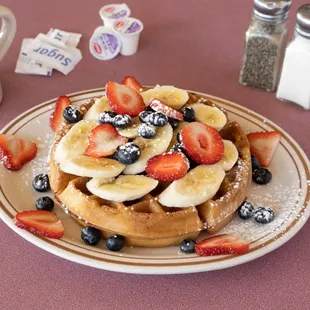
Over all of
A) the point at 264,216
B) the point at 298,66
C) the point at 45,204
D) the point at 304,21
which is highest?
the point at 304,21

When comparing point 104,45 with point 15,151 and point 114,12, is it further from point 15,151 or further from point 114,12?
point 15,151

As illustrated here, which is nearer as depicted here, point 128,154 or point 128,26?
point 128,154

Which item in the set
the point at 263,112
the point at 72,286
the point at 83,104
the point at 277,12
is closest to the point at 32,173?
the point at 83,104

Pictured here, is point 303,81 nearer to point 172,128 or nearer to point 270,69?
point 270,69

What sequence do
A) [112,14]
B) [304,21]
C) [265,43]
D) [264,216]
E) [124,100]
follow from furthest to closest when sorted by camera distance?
[112,14], [265,43], [304,21], [124,100], [264,216]

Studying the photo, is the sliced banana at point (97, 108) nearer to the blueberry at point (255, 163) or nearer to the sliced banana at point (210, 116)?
the sliced banana at point (210, 116)

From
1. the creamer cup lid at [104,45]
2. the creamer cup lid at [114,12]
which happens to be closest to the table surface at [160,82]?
the creamer cup lid at [104,45]

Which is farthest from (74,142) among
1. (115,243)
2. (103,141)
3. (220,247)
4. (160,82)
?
(160,82)
